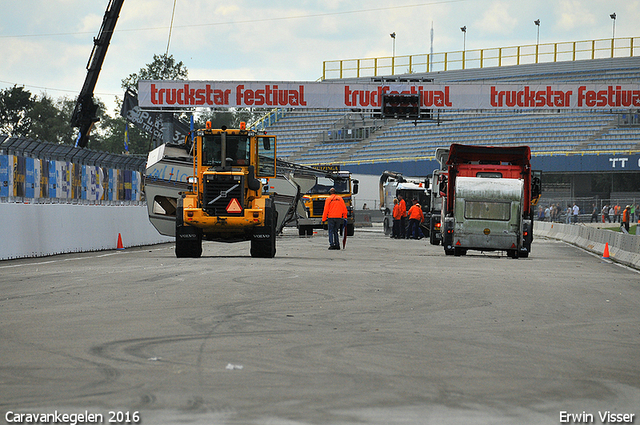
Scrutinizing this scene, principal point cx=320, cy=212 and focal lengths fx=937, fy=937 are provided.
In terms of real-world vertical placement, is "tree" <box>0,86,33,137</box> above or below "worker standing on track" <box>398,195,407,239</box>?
above

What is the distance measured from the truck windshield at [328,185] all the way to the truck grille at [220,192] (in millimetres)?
21295

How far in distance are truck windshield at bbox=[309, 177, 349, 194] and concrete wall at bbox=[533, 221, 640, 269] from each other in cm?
983

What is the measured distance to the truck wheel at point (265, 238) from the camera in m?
21.2

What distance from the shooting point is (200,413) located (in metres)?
5.48

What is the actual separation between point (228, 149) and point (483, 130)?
50.5m

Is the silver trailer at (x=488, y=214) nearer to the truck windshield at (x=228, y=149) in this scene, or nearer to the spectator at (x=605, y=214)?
the truck windshield at (x=228, y=149)

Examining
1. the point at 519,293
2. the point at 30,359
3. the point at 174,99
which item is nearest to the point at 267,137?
the point at 519,293

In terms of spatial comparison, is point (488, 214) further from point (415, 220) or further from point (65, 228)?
point (415, 220)

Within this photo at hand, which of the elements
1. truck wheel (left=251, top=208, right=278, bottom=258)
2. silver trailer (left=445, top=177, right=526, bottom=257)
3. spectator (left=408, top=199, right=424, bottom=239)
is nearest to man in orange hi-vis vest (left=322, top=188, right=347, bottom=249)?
silver trailer (left=445, top=177, right=526, bottom=257)

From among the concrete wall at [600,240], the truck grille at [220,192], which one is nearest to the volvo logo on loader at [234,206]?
the truck grille at [220,192]

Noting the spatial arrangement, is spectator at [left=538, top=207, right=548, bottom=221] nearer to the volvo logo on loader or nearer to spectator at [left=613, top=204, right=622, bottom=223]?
spectator at [left=613, top=204, right=622, bottom=223]

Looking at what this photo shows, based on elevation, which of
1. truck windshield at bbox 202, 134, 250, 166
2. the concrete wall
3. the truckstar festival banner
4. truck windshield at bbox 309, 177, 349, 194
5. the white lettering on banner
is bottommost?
the concrete wall

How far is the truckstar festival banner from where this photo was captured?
46031 mm

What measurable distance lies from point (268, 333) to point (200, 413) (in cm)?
338
